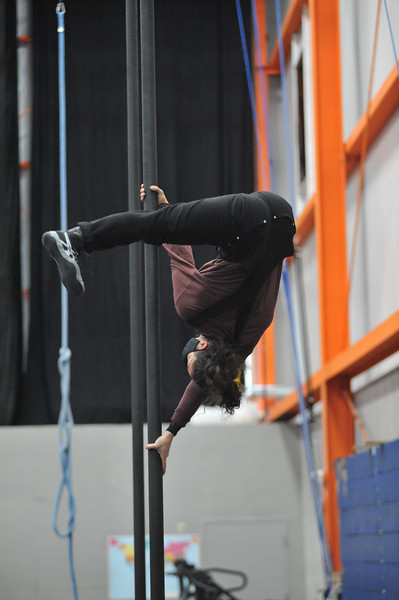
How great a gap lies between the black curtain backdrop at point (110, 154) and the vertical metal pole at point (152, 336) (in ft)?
20.0

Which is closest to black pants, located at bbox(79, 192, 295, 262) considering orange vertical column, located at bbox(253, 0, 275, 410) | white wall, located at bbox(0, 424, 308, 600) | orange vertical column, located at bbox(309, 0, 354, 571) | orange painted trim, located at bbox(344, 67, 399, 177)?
orange painted trim, located at bbox(344, 67, 399, 177)

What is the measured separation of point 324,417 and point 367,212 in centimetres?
161

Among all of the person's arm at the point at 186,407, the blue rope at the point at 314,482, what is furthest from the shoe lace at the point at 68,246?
the blue rope at the point at 314,482

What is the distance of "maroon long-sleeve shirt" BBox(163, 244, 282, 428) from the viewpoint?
3338mm

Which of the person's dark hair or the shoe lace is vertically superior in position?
the shoe lace

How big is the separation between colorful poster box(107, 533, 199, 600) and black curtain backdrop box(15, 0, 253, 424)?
120 cm

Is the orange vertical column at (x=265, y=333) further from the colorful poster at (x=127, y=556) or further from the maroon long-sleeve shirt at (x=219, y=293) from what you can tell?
the maroon long-sleeve shirt at (x=219, y=293)

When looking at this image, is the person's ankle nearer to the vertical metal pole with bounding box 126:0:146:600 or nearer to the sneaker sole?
the sneaker sole

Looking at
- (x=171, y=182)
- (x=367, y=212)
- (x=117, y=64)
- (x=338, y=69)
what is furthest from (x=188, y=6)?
(x=367, y=212)

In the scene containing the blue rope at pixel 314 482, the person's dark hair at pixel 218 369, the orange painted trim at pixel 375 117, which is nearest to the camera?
the person's dark hair at pixel 218 369

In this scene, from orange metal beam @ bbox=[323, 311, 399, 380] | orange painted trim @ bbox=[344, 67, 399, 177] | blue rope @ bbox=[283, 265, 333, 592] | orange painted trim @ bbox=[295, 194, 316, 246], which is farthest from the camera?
orange painted trim @ bbox=[295, 194, 316, 246]

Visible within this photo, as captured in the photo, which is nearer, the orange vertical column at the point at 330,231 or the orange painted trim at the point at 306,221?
the orange vertical column at the point at 330,231

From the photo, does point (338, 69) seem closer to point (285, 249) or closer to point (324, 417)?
point (324, 417)

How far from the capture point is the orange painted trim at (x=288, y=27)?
908 centimetres
